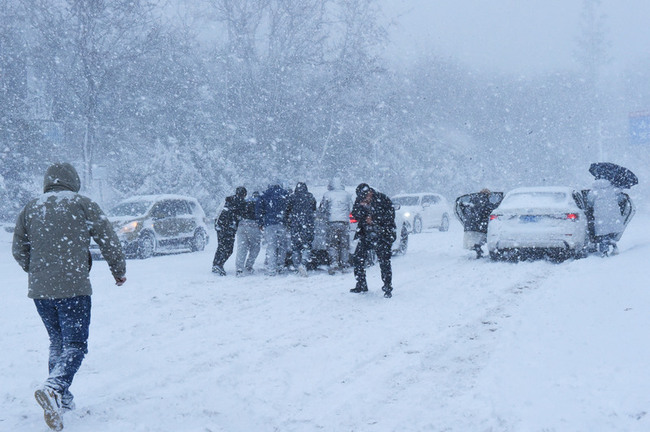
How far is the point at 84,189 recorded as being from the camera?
2522 cm

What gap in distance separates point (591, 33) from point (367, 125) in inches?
2146

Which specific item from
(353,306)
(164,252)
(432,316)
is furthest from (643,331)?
(164,252)

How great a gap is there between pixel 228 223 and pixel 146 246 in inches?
195

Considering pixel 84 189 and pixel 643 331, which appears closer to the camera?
pixel 643 331

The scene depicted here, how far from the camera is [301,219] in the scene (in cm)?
1196

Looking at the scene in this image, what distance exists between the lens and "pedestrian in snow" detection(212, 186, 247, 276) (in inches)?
483

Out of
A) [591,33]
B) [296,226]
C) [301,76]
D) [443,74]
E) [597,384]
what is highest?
[591,33]

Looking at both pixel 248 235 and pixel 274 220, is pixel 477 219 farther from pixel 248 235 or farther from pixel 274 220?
pixel 248 235

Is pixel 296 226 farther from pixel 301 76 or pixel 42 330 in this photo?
pixel 301 76

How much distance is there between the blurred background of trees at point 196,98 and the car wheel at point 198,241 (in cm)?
789

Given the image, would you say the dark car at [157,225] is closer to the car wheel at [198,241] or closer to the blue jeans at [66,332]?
the car wheel at [198,241]

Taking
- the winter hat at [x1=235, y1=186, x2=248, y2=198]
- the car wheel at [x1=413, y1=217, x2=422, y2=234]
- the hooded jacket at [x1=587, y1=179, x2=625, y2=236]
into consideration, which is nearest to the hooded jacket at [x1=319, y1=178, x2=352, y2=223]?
the winter hat at [x1=235, y1=186, x2=248, y2=198]

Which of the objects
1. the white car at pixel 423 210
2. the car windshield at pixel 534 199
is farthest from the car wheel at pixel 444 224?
the car windshield at pixel 534 199

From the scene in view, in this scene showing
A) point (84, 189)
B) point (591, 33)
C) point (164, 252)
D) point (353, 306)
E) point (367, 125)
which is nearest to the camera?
point (353, 306)
